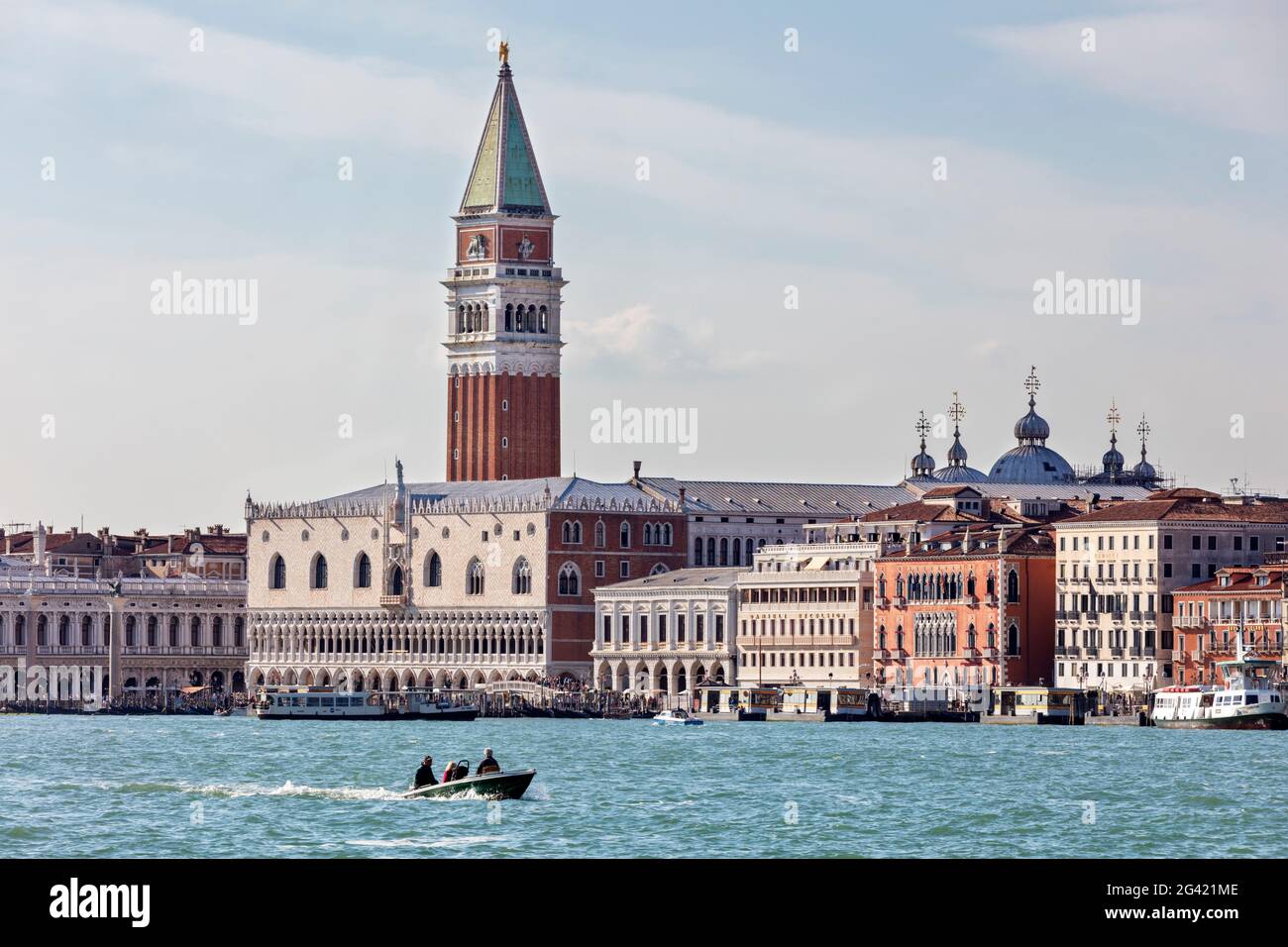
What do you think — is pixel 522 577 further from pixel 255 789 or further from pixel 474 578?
pixel 255 789

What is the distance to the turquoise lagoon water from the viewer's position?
4619 cm

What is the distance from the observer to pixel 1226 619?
346 feet

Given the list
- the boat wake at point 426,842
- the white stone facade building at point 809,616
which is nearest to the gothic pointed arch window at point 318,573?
the white stone facade building at point 809,616

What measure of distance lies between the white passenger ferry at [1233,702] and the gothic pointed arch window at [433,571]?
5041cm

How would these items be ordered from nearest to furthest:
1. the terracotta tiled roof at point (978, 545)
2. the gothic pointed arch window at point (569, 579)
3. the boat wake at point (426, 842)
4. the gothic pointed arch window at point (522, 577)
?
the boat wake at point (426, 842), the terracotta tiled roof at point (978, 545), the gothic pointed arch window at point (569, 579), the gothic pointed arch window at point (522, 577)

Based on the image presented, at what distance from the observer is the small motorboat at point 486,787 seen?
53406 millimetres

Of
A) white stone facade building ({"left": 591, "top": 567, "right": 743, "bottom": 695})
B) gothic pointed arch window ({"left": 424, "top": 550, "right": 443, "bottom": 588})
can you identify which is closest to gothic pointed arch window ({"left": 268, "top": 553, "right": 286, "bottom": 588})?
gothic pointed arch window ({"left": 424, "top": 550, "right": 443, "bottom": 588})

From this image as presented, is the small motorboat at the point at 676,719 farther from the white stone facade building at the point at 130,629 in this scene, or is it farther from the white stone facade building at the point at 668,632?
the white stone facade building at the point at 130,629

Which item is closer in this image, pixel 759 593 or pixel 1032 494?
pixel 759 593

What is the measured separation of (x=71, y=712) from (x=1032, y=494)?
46.4 m
